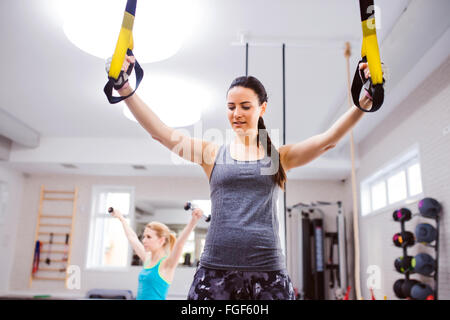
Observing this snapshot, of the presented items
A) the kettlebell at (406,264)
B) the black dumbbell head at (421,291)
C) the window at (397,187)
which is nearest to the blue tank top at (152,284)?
the black dumbbell head at (421,291)

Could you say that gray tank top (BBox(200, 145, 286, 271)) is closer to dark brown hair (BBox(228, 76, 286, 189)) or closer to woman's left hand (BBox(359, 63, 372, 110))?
dark brown hair (BBox(228, 76, 286, 189))

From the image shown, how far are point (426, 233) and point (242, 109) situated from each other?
313 centimetres

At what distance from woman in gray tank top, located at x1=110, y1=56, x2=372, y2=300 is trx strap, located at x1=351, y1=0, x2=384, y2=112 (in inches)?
1.1

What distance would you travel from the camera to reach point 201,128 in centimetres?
545

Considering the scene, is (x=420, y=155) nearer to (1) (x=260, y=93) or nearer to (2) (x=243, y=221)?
(1) (x=260, y=93)

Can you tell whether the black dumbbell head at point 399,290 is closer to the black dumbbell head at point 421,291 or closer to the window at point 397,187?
the black dumbbell head at point 421,291

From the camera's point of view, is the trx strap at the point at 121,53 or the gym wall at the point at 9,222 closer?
the trx strap at the point at 121,53

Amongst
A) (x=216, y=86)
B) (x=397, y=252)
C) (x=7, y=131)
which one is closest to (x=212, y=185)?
(x=216, y=86)

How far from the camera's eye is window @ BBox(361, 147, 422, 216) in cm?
423

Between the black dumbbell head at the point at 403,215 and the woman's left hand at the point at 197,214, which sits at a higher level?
the black dumbbell head at the point at 403,215

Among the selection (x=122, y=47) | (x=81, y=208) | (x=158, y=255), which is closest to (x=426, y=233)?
(x=158, y=255)

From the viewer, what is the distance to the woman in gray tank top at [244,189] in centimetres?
95

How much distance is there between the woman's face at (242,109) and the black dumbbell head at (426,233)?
308cm

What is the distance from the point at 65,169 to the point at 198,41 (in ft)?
13.5
